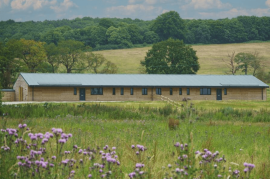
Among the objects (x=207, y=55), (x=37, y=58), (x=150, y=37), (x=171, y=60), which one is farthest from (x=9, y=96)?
(x=150, y=37)

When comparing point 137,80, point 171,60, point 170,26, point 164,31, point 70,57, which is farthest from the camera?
point 164,31

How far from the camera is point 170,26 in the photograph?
136375mm

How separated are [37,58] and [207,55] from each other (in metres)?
62.1

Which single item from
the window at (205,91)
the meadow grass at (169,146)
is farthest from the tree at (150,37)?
the meadow grass at (169,146)

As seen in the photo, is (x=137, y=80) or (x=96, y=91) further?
(x=137, y=80)

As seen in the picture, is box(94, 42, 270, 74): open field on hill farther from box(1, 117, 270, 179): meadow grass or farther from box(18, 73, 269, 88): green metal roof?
box(1, 117, 270, 179): meadow grass

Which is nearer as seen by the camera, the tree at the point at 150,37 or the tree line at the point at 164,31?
the tree line at the point at 164,31

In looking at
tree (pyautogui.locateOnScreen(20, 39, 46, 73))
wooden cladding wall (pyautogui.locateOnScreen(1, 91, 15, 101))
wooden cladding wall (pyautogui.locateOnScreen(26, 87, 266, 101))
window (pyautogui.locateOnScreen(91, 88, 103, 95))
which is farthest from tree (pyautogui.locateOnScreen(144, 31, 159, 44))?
wooden cladding wall (pyautogui.locateOnScreen(1, 91, 15, 101))

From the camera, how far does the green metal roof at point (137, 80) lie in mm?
56375

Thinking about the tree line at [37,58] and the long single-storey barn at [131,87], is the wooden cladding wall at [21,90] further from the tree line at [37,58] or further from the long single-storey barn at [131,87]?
the tree line at [37,58]

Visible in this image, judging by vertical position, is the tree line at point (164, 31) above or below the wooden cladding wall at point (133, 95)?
above

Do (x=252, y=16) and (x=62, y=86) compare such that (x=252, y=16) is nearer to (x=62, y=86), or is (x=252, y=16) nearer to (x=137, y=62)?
(x=137, y=62)

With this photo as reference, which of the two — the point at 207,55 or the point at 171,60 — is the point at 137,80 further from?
the point at 207,55

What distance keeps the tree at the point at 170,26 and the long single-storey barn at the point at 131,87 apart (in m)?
74.6
